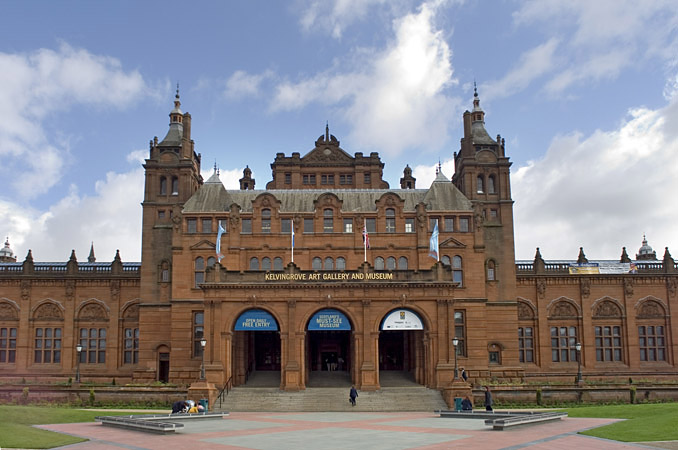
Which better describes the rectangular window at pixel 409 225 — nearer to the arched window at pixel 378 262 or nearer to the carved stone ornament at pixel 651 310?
the arched window at pixel 378 262

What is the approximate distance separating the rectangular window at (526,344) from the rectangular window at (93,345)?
42.4m

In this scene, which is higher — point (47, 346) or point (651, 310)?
point (651, 310)

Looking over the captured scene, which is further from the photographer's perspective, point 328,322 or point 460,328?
point 460,328

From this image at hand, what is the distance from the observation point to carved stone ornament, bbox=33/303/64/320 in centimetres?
7031

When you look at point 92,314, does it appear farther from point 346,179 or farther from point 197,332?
point 346,179

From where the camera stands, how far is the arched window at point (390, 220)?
206 feet

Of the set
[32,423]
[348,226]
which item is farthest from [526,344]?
[32,423]

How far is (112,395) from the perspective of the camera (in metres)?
48.4

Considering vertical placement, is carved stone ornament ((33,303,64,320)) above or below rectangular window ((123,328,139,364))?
above

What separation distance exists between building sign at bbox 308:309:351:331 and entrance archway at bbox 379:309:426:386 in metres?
2.97

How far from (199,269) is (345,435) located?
3522 centimetres

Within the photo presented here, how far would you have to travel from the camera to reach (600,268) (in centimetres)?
7169

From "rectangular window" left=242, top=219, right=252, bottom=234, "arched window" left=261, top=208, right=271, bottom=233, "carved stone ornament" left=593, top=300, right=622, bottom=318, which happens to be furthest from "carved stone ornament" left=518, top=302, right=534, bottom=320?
"rectangular window" left=242, top=219, right=252, bottom=234

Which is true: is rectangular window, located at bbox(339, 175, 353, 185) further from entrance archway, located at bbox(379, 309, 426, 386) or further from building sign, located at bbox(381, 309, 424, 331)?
building sign, located at bbox(381, 309, 424, 331)
